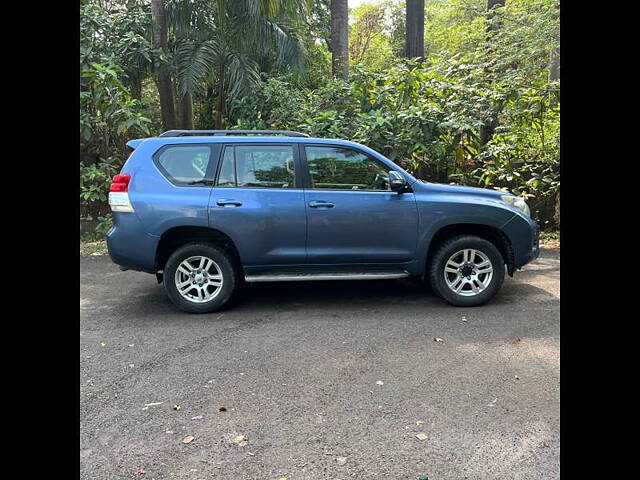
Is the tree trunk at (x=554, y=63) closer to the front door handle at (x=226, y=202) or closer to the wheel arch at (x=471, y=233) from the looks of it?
the wheel arch at (x=471, y=233)

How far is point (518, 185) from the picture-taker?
1027cm

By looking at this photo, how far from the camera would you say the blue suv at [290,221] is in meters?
5.40

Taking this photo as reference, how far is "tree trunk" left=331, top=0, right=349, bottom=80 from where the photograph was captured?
46.4 ft

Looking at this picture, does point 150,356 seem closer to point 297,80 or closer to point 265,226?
point 265,226

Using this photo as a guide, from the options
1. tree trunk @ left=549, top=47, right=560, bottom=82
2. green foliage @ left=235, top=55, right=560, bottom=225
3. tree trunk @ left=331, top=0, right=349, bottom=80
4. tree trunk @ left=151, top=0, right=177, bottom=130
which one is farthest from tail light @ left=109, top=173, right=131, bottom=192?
tree trunk @ left=331, top=0, right=349, bottom=80

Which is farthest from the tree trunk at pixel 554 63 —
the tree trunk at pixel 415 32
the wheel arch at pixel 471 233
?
the wheel arch at pixel 471 233

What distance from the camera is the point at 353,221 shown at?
5512 mm

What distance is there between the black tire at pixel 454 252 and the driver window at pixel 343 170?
904mm

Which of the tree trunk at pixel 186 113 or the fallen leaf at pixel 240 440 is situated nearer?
the fallen leaf at pixel 240 440

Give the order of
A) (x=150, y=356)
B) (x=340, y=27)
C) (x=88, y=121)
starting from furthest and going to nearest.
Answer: (x=340, y=27)
(x=88, y=121)
(x=150, y=356)
